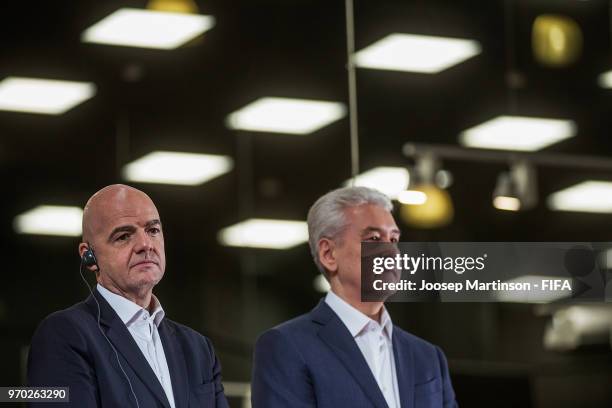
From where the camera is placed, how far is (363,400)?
4.16 meters

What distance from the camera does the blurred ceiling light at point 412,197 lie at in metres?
6.07

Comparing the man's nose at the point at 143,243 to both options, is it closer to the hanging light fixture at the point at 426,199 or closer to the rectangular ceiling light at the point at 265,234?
the rectangular ceiling light at the point at 265,234

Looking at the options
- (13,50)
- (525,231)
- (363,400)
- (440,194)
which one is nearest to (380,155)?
(440,194)

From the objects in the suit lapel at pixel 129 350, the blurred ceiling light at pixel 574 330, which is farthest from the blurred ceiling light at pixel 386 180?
the suit lapel at pixel 129 350

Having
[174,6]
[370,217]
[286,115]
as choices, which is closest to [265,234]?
[286,115]

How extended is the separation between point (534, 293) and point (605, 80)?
59.4 inches

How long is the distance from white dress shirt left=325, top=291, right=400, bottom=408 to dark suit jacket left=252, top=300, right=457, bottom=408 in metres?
0.02

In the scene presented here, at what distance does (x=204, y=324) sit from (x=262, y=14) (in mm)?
1425

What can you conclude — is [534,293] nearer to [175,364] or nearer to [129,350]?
[175,364]

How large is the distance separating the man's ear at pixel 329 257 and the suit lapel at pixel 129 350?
0.80 m

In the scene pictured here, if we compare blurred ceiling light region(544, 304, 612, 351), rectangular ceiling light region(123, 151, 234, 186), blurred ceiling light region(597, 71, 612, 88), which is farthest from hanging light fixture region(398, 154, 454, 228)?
blurred ceiling light region(597, 71, 612, 88)

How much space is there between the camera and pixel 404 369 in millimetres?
4258

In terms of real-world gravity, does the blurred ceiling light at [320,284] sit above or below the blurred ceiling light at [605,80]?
below

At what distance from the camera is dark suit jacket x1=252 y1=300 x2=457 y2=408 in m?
4.15
